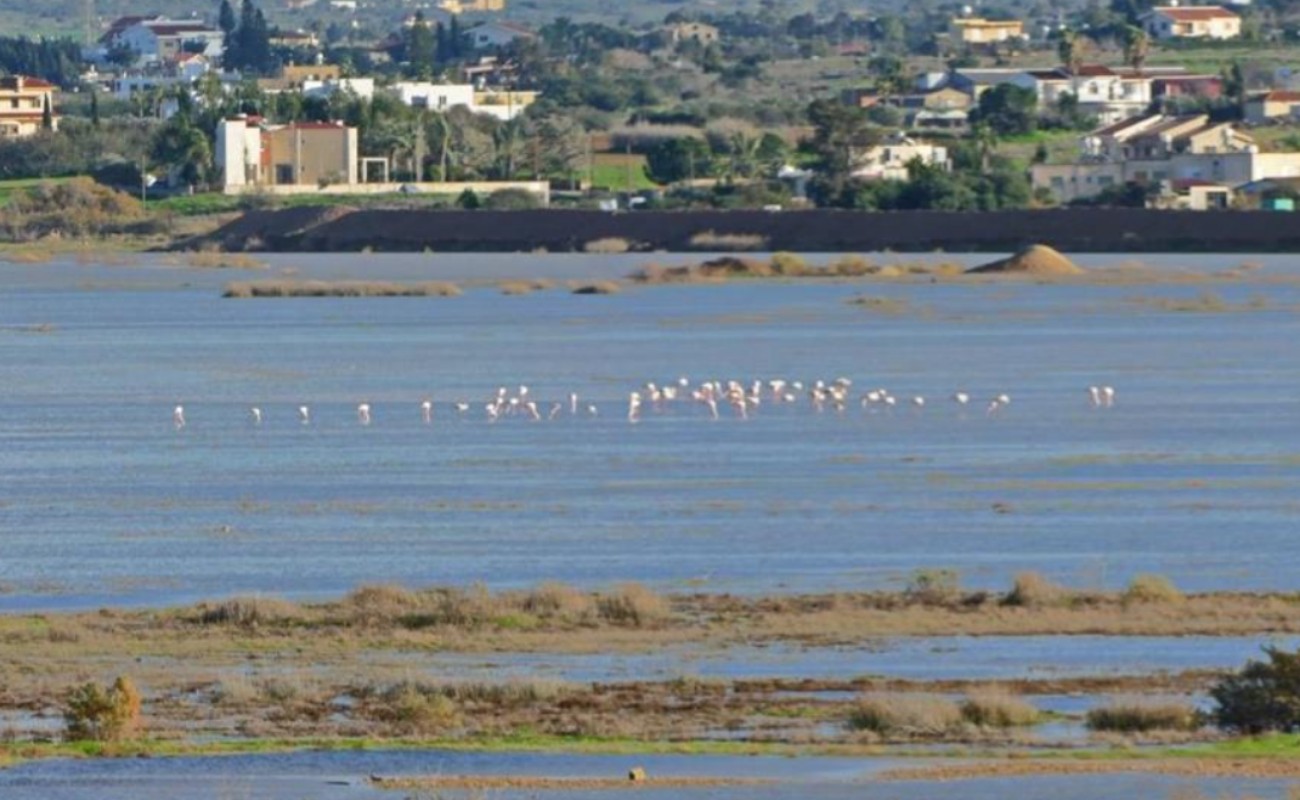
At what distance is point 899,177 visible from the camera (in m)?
142

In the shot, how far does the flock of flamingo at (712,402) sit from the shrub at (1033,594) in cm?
2422

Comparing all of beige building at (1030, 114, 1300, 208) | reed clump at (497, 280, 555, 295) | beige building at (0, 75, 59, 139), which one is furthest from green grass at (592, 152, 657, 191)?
reed clump at (497, 280, 555, 295)

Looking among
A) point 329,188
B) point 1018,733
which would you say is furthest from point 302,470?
point 329,188

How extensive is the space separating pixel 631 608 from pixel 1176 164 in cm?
11564

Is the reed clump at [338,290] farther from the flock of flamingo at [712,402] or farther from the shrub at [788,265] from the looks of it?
the flock of flamingo at [712,402]

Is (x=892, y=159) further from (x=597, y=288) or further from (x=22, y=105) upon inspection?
(x=22, y=105)

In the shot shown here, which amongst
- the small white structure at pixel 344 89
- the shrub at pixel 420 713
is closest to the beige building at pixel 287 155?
the small white structure at pixel 344 89

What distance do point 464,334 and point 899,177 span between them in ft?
209

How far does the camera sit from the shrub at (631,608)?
2716 centimetres

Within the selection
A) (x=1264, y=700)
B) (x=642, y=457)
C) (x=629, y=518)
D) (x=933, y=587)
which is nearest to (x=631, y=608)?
(x=933, y=587)

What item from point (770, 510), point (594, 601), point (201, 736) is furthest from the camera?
point (770, 510)

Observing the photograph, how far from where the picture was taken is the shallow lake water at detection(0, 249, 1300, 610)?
32.4 m

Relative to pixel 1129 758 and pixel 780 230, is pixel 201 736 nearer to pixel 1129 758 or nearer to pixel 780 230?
pixel 1129 758

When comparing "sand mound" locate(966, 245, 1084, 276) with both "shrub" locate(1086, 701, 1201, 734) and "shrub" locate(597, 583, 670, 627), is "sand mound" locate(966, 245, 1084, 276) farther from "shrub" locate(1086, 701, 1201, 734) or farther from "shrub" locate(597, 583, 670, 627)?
"shrub" locate(1086, 701, 1201, 734)
